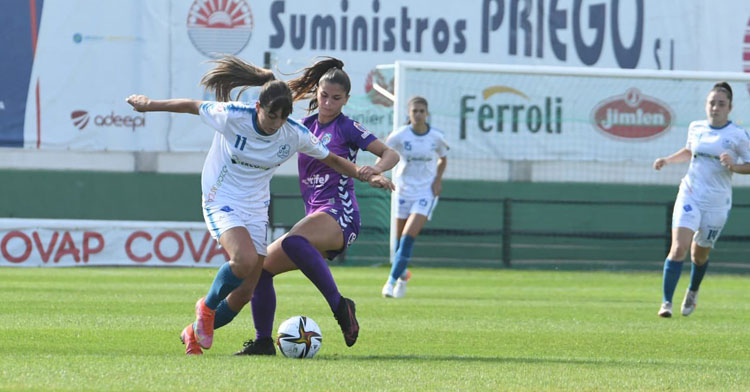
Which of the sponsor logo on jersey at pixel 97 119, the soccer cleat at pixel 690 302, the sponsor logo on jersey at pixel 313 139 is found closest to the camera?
the sponsor logo on jersey at pixel 313 139

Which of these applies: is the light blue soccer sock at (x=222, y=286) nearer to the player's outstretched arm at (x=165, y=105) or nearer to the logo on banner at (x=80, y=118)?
the player's outstretched arm at (x=165, y=105)

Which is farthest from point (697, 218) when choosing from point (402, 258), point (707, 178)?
point (402, 258)

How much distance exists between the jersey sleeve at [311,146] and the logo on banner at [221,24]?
14922 millimetres

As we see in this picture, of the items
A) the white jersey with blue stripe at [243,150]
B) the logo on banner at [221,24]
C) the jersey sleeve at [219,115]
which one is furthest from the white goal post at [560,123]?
the jersey sleeve at [219,115]

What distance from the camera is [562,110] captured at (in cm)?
2209

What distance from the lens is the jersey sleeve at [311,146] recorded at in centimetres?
722

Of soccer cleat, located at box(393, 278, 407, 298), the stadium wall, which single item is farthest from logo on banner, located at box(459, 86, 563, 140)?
soccer cleat, located at box(393, 278, 407, 298)

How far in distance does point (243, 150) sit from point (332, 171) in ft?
2.96

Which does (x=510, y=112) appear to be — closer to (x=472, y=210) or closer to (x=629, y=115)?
(x=472, y=210)

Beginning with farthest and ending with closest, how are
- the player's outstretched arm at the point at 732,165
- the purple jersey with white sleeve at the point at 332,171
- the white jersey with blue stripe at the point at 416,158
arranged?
1. the white jersey with blue stripe at the point at 416,158
2. the player's outstretched arm at the point at 732,165
3. the purple jersey with white sleeve at the point at 332,171

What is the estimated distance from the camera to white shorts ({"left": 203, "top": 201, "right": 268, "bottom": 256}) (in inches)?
280

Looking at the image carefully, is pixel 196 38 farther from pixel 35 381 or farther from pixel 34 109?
pixel 35 381

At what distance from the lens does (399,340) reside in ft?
28.1

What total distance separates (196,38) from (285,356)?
602 inches
